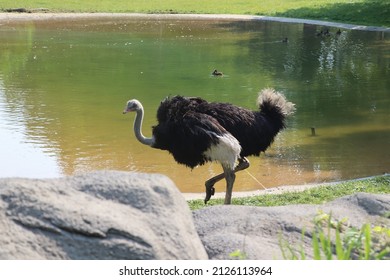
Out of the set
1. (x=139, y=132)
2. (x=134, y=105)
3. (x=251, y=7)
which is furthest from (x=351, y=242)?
(x=251, y=7)

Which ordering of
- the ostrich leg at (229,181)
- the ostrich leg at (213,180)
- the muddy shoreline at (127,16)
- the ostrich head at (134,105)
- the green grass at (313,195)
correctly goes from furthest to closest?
1. the muddy shoreline at (127,16)
2. the ostrich head at (134,105)
3. the ostrich leg at (213,180)
4. the ostrich leg at (229,181)
5. the green grass at (313,195)

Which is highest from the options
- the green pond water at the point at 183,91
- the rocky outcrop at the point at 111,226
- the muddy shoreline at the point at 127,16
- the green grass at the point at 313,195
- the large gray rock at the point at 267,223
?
the rocky outcrop at the point at 111,226

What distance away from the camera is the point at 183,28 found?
3619 centimetres

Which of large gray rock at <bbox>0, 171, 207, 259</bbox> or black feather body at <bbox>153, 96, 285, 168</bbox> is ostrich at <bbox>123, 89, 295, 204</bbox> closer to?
black feather body at <bbox>153, 96, 285, 168</bbox>

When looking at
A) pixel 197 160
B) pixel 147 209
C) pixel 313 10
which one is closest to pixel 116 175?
pixel 147 209

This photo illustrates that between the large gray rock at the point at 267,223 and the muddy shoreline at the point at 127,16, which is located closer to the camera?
the large gray rock at the point at 267,223

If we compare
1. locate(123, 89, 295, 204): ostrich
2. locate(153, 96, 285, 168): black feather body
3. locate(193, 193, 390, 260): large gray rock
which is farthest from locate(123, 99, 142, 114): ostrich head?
locate(193, 193, 390, 260): large gray rock

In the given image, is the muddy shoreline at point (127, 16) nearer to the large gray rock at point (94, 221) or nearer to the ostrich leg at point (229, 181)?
the ostrich leg at point (229, 181)

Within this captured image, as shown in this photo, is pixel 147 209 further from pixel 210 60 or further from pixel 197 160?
pixel 210 60

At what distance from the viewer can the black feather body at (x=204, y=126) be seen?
28.4ft

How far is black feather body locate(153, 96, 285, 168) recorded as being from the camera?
28.4 ft

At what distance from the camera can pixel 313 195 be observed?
9.39 metres

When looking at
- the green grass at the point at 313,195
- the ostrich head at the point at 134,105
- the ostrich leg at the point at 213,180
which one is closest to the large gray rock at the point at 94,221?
the green grass at the point at 313,195
